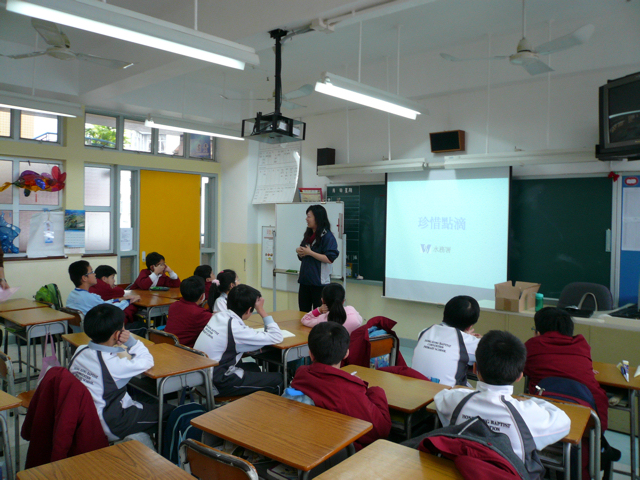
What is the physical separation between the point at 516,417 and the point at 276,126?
9.52 ft

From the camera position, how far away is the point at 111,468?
1494 mm

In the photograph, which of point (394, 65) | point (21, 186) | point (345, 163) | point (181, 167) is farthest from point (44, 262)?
point (394, 65)

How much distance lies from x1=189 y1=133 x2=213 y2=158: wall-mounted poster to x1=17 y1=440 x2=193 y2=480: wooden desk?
622 centimetres

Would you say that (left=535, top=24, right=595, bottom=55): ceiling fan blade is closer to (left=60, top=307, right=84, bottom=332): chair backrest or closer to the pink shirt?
the pink shirt

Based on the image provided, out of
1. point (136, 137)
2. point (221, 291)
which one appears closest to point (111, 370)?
point (221, 291)

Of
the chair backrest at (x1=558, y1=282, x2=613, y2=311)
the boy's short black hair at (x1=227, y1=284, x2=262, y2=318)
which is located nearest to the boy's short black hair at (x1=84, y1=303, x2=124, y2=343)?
the boy's short black hair at (x1=227, y1=284, x2=262, y2=318)

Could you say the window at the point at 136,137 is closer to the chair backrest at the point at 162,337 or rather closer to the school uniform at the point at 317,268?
the school uniform at the point at 317,268

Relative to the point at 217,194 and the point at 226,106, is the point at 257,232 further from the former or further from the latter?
the point at 226,106

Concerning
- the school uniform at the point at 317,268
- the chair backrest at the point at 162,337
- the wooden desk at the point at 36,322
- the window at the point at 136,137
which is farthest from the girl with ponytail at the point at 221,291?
the window at the point at 136,137

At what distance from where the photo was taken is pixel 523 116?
15.2 feet

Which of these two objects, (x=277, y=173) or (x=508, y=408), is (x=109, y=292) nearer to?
(x=277, y=173)

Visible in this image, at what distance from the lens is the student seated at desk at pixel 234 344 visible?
111 inches

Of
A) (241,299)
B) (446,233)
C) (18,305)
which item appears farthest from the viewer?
(446,233)

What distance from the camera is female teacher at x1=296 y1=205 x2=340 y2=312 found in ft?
16.0
